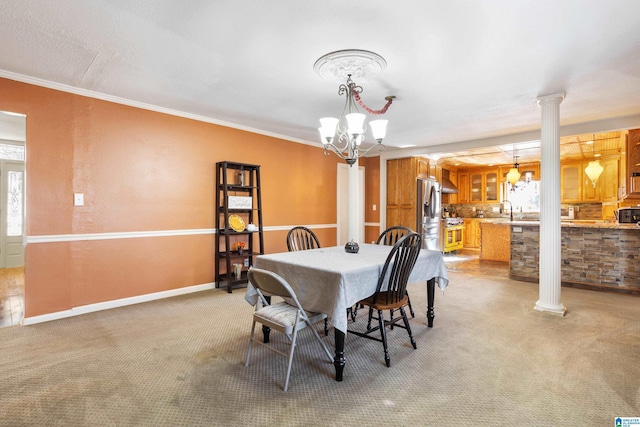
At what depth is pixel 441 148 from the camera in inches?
243

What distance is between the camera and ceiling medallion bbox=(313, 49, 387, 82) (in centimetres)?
256

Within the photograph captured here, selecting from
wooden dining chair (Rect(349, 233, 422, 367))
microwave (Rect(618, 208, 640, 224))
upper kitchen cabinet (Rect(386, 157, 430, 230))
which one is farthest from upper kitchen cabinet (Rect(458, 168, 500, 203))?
wooden dining chair (Rect(349, 233, 422, 367))

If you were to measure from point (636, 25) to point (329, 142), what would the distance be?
7.35 feet

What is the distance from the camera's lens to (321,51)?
2.55 m

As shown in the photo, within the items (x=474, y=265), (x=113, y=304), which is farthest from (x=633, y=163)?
(x=113, y=304)

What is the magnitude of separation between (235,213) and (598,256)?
17.1ft

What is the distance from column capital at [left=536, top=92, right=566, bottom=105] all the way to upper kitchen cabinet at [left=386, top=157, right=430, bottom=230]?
3161mm

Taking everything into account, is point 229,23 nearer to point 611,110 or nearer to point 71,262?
point 71,262

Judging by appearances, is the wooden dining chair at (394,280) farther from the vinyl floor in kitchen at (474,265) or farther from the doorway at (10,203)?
the doorway at (10,203)

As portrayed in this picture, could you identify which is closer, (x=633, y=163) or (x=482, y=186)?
(x=633, y=163)

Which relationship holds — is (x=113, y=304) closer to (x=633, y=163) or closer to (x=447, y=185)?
(x=633, y=163)

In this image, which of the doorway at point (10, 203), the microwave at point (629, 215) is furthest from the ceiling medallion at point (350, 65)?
the doorway at point (10, 203)

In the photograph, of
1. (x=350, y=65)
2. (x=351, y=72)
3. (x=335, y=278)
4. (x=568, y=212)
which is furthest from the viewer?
(x=568, y=212)

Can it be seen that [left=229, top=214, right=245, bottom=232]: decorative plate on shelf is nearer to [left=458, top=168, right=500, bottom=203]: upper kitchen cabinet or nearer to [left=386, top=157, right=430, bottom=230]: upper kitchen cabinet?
[left=386, top=157, right=430, bottom=230]: upper kitchen cabinet
